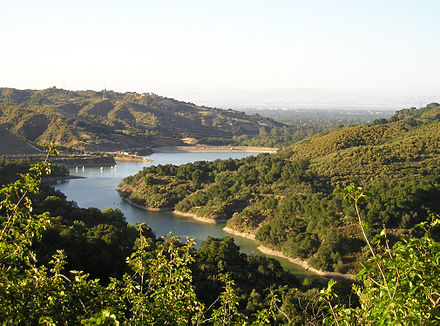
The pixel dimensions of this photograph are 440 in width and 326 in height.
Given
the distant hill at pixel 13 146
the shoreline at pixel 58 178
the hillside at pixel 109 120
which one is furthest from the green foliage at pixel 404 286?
the hillside at pixel 109 120

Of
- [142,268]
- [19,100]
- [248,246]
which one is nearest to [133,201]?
[248,246]

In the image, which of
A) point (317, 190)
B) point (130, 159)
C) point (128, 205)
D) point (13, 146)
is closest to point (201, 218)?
point (128, 205)

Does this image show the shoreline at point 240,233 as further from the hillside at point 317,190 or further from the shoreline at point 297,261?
the hillside at point 317,190

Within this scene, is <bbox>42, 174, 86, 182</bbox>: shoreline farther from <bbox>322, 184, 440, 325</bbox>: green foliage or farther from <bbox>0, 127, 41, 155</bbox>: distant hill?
<bbox>322, 184, 440, 325</bbox>: green foliage

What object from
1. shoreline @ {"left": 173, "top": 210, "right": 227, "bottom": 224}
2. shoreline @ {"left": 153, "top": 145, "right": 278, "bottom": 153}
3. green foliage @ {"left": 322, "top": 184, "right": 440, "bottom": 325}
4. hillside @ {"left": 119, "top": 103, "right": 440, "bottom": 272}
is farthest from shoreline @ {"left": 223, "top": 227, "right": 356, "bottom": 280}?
shoreline @ {"left": 153, "top": 145, "right": 278, "bottom": 153}

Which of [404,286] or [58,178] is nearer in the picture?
[404,286]

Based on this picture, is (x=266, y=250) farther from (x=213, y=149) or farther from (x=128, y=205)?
(x=213, y=149)
